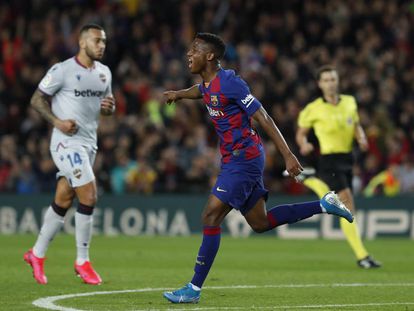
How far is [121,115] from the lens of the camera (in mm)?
23125

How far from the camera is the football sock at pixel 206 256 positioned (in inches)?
358

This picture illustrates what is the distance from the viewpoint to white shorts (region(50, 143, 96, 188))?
10.9 meters

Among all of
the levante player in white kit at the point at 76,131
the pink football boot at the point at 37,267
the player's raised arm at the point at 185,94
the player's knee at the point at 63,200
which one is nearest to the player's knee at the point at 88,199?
the levante player in white kit at the point at 76,131

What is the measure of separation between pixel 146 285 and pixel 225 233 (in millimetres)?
10524

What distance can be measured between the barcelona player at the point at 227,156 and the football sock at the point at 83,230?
2080 mm

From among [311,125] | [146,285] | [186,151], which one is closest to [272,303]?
[146,285]

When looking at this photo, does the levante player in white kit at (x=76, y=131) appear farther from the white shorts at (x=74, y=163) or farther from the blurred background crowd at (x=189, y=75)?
the blurred background crowd at (x=189, y=75)

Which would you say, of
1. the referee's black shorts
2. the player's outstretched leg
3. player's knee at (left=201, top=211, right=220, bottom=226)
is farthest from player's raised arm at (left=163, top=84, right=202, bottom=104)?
the referee's black shorts

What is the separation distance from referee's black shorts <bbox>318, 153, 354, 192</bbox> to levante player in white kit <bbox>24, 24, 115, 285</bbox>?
3501 mm

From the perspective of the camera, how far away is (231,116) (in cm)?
920

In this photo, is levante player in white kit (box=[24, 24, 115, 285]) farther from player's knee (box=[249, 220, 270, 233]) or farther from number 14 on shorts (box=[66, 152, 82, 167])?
player's knee (box=[249, 220, 270, 233])

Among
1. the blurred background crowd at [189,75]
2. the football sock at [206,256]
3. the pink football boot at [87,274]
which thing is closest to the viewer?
the football sock at [206,256]

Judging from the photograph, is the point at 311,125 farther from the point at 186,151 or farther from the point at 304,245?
the point at 186,151

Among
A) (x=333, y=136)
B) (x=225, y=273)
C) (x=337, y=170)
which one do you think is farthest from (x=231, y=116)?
(x=333, y=136)
